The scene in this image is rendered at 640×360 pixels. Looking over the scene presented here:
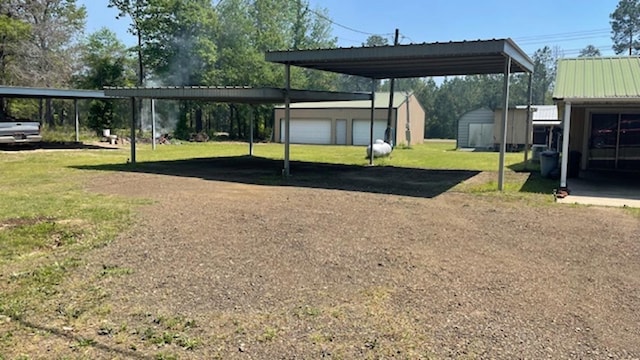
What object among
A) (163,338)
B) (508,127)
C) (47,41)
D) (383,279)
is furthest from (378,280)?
(47,41)

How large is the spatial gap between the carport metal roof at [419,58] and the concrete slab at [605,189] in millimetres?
3322

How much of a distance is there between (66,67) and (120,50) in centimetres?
523

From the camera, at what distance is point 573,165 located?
13656 mm

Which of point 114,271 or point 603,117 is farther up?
point 603,117

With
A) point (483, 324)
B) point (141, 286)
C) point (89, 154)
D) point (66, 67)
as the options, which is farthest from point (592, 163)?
point (66, 67)

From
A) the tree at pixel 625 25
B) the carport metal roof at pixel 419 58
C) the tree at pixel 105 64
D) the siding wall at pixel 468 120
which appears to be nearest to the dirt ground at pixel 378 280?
the carport metal roof at pixel 419 58

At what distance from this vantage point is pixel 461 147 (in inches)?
1380

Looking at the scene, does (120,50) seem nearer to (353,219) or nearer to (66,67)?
(66,67)

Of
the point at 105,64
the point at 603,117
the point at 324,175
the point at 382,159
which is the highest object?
the point at 105,64

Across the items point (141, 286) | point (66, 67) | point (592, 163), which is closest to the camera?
point (141, 286)

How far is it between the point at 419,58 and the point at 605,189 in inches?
210

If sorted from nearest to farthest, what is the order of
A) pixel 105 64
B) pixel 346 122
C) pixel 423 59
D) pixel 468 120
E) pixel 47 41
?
pixel 423 59 < pixel 47 41 < pixel 468 120 < pixel 105 64 < pixel 346 122

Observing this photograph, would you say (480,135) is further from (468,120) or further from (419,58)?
(419,58)

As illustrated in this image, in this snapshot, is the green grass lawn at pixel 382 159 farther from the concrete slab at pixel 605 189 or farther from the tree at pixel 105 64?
the tree at pixel 105 64
